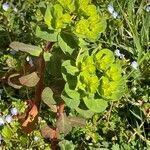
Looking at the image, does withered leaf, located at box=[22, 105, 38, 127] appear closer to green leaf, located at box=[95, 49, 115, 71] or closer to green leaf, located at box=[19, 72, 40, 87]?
green leaf, located at box=[19, 72, 40, 87]

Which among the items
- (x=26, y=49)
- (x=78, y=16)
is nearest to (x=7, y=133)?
(x=26, y=49)

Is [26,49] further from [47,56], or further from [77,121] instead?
[77,121]

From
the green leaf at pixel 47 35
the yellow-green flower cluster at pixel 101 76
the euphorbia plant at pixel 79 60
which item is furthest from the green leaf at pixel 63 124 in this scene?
the green leaf at pixel 47 35

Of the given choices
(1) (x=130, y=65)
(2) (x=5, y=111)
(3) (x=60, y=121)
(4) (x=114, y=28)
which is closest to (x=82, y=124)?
(3) (x=60, y=121)

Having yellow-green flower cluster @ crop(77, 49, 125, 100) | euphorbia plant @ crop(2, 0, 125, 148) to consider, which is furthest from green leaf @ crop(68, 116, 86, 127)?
yellow-green flower cluster @ crop(77, 49, 125, 100)

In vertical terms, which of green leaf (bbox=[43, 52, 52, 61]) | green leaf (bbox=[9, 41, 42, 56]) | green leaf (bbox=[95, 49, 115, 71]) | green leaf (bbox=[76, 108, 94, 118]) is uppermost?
green leaf (bbox=[9, 41, 42, 56])

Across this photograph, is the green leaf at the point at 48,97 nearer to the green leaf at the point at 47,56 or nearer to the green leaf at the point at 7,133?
the green leaf at the point at 47,56
